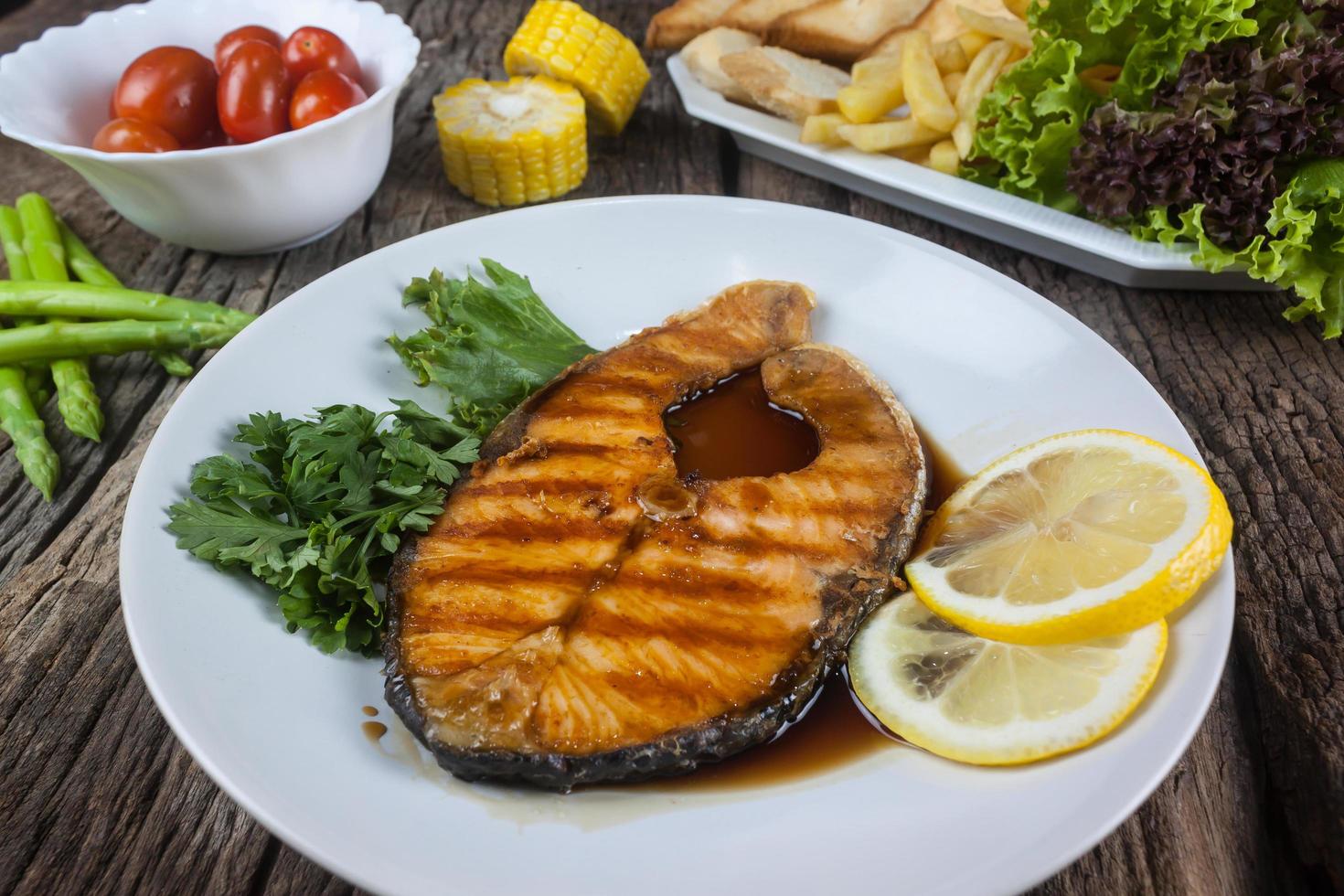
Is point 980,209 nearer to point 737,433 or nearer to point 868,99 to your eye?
point 868,99

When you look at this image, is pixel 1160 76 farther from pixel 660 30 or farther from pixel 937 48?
pixel 660 30

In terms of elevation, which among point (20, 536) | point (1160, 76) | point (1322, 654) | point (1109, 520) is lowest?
point (20, 536)

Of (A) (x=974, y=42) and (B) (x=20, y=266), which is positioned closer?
(B) (x=20, y=266)

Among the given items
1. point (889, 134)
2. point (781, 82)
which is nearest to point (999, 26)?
point (889, 134)

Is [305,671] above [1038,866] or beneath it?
beneath

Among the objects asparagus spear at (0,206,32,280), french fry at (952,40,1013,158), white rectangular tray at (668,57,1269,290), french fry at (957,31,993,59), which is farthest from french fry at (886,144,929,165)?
asparagus spear at (0,206,32,280)

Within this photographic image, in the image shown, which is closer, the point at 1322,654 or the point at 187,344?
the point at 1322,654

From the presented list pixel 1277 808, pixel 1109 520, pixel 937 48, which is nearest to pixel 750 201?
pixel 937 48

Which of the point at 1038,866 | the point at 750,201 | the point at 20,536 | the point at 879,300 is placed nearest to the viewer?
the point at 1038,866
